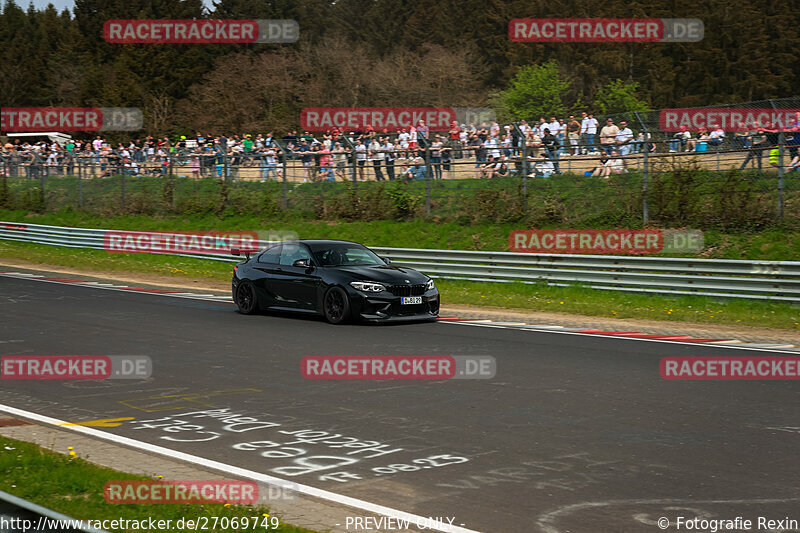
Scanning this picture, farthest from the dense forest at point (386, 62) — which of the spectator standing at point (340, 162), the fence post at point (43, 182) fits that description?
the spectator standing at point (340, 162)

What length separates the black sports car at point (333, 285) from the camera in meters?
16.1

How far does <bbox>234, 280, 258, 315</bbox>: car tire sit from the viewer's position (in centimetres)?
1797

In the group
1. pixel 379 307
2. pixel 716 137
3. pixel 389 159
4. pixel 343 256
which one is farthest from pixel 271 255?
pixel 716 137

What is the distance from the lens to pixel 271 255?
1808 centimetres

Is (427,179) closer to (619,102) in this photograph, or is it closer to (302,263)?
(302,263)

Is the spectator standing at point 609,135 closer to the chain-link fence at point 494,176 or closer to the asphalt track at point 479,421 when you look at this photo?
the chain-link fence at point 494,176

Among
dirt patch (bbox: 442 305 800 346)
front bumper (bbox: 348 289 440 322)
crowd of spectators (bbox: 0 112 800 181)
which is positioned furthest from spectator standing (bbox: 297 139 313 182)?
front bumper (bbox: 348 289 440 322)

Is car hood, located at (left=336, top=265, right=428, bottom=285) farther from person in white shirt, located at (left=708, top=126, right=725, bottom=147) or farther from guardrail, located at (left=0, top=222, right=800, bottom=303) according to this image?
person in white shirt, located at (left=708, top=126, right=725, bottom=147)

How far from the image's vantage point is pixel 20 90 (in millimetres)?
97188

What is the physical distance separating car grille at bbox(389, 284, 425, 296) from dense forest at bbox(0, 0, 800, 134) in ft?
138

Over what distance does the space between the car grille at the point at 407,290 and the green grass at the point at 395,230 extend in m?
7.89

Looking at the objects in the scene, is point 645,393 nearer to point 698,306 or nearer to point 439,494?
point 439,494

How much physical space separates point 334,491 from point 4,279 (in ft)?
68.8

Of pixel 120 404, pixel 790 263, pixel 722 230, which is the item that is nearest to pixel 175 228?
pixel 722 230
